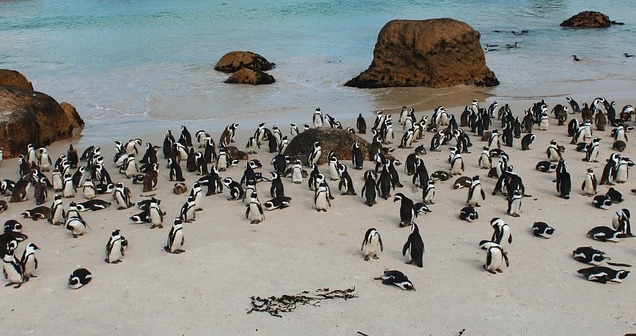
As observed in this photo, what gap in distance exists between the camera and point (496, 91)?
→ 76.7 ft

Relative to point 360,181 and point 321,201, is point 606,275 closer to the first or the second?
point 321,201

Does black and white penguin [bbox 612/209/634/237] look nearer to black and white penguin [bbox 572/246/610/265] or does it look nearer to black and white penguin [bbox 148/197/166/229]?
black and white penguin [bbox 572/246/610/265]

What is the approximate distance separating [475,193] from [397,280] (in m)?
3.55

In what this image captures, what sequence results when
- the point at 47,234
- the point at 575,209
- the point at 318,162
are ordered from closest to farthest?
the point at 47,234, the point at 575,209, the point at 318,162

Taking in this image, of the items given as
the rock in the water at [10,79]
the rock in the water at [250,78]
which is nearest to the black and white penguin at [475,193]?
the rock in the water at [10,79]

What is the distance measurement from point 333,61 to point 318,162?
17006 mm

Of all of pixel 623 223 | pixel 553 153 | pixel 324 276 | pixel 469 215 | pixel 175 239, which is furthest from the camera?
pixel 553 153

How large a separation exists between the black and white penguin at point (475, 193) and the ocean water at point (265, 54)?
341 inches

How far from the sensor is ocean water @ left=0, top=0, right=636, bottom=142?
22.6 meters

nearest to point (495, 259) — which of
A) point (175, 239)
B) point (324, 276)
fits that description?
point (324, 276)

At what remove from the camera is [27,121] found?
16625mm

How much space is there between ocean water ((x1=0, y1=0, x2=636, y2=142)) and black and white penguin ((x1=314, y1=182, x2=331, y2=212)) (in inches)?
320

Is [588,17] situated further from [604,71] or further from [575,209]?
[575,209]

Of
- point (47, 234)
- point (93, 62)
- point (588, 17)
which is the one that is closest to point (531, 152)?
point (47, 234)
